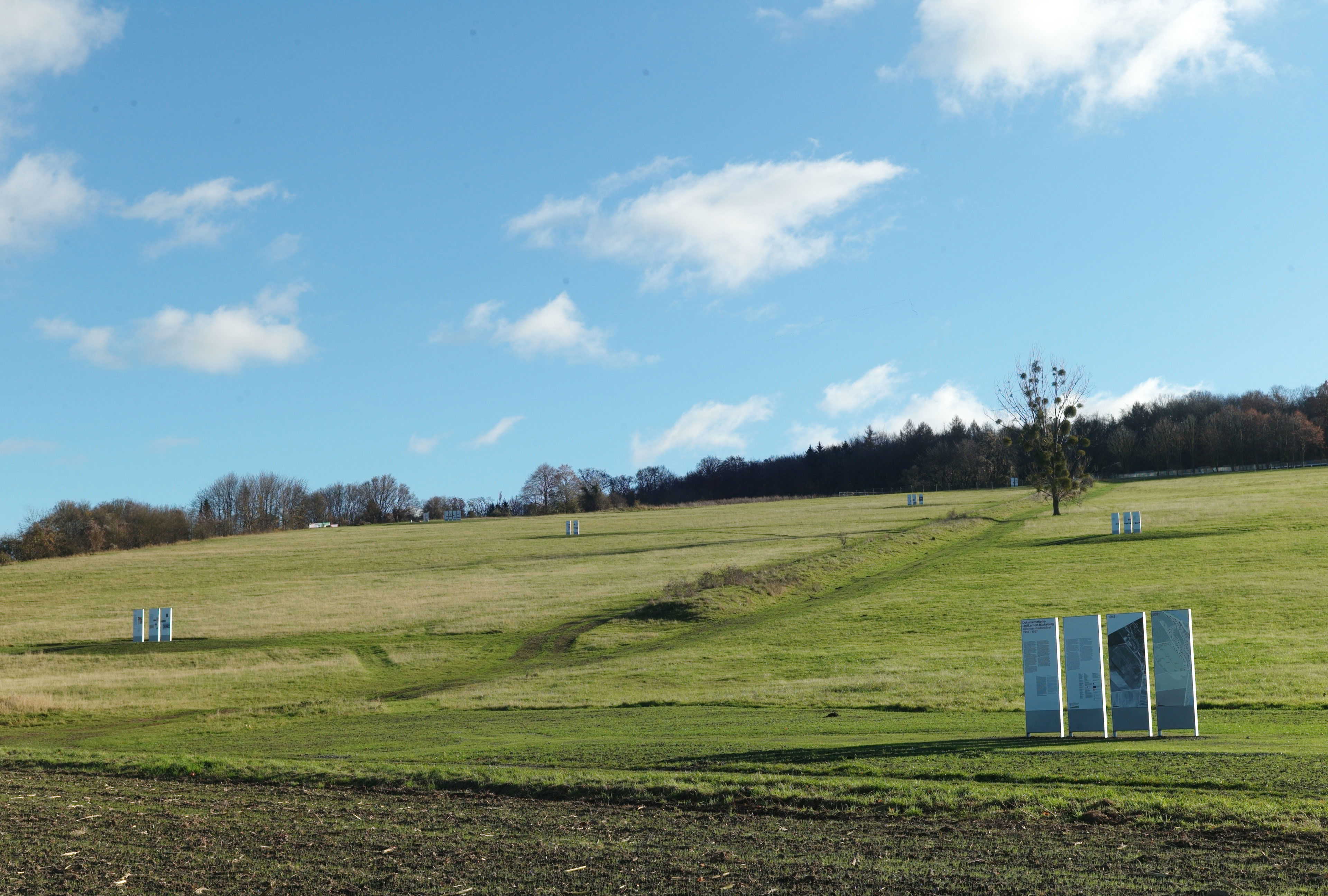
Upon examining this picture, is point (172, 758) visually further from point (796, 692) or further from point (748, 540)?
point (748, 540)

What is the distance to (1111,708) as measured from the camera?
17.5 m

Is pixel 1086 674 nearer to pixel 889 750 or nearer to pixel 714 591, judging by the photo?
pixel 889 750

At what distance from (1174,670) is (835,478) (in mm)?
167875

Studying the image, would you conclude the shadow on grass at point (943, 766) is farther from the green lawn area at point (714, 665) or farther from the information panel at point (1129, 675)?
the information panel at point (1129, 675)

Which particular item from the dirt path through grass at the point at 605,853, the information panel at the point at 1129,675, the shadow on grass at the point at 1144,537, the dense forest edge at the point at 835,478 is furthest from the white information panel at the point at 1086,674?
the dense forest edge at the point at 835,478

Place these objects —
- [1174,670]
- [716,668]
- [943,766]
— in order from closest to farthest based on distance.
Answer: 1. [943,766]
2. [1174,670]
3. [716,668]

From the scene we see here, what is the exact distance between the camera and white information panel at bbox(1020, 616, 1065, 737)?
17688mm

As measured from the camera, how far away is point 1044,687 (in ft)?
58.1

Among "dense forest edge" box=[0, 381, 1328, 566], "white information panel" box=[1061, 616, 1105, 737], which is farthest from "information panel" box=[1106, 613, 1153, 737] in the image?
"dense forest edge" box=[0, 381, 1328, 566]

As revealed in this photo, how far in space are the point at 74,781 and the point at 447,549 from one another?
73.0m

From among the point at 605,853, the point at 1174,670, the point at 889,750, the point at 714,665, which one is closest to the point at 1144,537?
the point at 714,665

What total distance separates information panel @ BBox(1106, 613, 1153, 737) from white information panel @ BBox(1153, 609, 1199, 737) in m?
0.22

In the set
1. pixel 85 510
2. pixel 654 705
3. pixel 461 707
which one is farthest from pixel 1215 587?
pixel 85 510

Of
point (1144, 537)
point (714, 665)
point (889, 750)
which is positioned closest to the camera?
point (889, 750)
